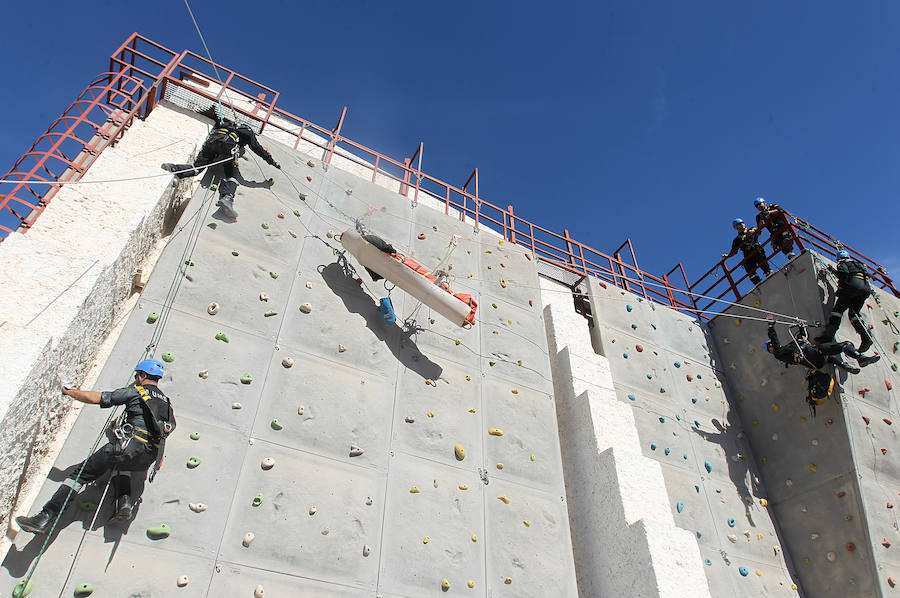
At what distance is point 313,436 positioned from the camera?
20.1ft

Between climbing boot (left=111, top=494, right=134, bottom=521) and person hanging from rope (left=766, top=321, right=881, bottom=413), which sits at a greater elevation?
person hanging from rope (left=766, top=321, right=881, bottom=413)

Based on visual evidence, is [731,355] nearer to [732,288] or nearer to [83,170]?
[732,288]

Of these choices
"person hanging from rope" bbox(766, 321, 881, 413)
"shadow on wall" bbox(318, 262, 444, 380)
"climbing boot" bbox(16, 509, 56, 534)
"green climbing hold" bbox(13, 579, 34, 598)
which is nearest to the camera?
"green climbing hold" bbox(13, 579, 34, 598)

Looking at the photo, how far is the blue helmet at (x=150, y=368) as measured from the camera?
5.14 meters

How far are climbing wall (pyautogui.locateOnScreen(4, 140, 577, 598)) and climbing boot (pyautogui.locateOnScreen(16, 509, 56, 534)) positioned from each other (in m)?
0.18

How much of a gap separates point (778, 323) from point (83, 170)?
32.5 ft

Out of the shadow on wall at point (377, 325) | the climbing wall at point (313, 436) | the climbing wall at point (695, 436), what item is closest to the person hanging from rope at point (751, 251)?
the climbing wall at point (695, 436)

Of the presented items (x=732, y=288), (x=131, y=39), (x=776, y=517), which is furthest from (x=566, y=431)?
(x=131, y=39)

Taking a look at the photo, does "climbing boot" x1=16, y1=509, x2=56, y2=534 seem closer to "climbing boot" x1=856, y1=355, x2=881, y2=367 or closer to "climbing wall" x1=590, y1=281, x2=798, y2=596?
"climbing wall" x1=590, y1=281, x2=798, y2=596

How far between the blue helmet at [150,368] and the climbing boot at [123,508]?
97 cm

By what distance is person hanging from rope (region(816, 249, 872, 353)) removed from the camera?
9.22 m

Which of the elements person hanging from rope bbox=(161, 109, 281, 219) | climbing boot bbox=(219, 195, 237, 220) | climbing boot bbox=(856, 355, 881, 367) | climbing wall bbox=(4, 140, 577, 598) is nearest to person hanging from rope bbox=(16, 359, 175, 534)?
climbing wall bbox=(4, 140, 577, 598)

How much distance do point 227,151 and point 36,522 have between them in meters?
4.46

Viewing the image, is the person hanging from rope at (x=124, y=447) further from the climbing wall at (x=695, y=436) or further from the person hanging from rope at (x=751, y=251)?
the person hanging from rope at (x=751, y=251)
